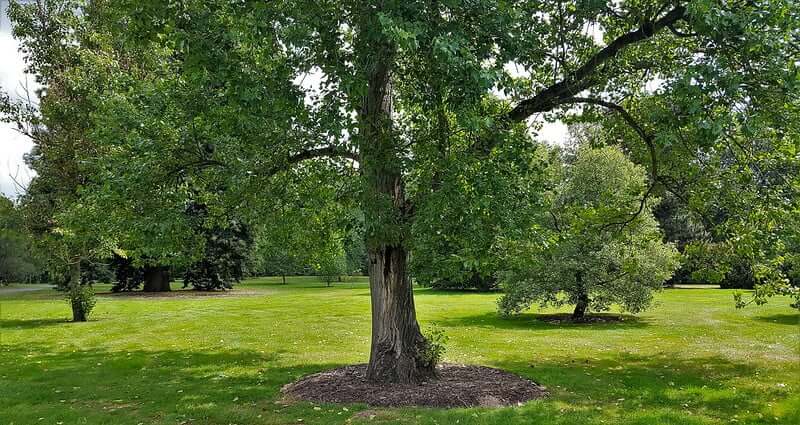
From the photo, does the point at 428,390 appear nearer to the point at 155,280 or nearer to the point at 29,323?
the point at 29,323

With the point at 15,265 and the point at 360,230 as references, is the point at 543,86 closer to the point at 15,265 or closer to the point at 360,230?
the point at 360,230

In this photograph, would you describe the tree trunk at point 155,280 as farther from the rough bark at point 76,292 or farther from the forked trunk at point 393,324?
the forked trunk at point 393,324

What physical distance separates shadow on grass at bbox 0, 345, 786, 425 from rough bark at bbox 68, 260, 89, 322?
18.9 ft

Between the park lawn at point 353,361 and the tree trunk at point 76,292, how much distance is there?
0.87 meters

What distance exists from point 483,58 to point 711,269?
19.2ft

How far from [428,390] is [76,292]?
15.0 meters

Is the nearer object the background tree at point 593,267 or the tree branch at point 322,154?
the tree branch at point 322,154

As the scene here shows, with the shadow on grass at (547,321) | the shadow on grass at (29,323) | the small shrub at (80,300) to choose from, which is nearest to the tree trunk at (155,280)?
the shadow on grass at (29,323)

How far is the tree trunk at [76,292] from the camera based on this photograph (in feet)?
60.3

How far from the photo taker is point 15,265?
1925 inches

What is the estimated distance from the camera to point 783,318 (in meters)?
20.0

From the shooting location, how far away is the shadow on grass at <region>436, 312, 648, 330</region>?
1836cm

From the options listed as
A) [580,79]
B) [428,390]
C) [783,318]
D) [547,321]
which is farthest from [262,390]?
[783,318]

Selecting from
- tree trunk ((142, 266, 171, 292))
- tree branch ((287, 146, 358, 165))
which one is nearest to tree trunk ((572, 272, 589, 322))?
tree branch ((287, 146, 358, 165))
